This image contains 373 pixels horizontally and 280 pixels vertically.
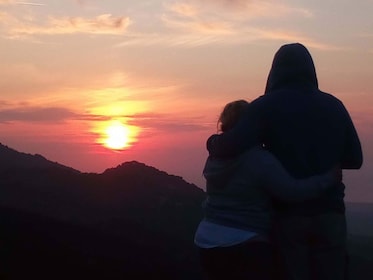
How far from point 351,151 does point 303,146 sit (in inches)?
12.3

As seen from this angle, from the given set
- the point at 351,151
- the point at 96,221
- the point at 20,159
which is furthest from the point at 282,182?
the point at 20,159

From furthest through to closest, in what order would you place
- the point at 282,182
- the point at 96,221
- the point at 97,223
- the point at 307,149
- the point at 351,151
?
the point at 96,221, the point at 97,223, the point at 351,151, the point at 307,149, the point at 282,182

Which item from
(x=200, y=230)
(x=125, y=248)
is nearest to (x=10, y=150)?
(x=125, y=248)

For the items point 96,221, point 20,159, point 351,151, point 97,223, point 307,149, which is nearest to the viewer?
point 307,149

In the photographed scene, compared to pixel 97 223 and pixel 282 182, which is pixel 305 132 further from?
pixel 97 223

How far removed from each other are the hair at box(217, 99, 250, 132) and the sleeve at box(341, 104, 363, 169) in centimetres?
62

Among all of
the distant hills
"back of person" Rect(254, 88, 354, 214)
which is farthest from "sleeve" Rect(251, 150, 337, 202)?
the distant hills

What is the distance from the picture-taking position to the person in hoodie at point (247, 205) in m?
5.02

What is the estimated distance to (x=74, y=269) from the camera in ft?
32.3

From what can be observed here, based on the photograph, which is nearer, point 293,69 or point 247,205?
point 247,205

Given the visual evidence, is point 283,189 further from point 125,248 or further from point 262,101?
point 125,248

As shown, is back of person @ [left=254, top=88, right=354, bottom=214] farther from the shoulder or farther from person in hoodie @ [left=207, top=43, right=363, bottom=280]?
the shoulder

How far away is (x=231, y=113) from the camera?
5.25 meters

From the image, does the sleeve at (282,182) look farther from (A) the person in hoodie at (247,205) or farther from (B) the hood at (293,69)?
(B) the hood at (293,69)
